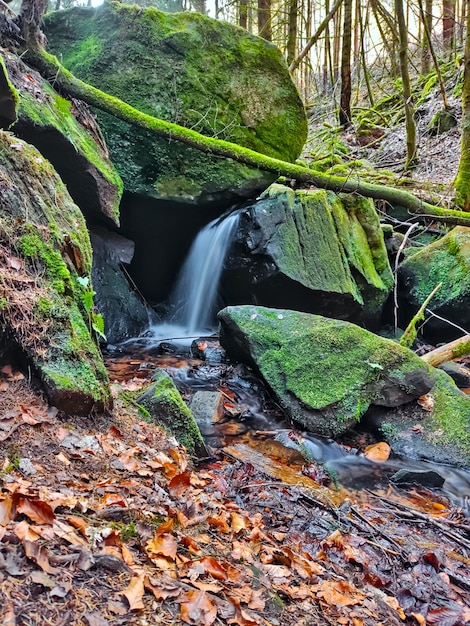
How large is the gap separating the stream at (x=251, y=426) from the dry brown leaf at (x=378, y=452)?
55mm

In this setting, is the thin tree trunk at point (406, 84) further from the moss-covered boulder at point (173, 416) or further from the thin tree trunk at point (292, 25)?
the moss-covered boulder at point (173, 416)

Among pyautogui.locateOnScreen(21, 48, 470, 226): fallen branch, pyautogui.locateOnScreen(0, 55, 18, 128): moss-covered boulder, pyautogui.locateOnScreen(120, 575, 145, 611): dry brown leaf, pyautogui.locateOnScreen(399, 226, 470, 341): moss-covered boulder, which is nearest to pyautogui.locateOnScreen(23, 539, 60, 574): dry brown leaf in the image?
pyautogui.locateOnScreen(120, 575, 145, 611): dry brown leaf

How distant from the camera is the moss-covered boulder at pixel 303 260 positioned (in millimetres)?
7699

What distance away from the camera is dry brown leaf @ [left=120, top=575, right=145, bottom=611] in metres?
1.47

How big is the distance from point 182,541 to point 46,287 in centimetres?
194

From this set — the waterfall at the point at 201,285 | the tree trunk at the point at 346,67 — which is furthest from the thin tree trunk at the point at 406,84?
the waterfall at the point at 201,285

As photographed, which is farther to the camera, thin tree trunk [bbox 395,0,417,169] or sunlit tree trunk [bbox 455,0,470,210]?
thin tree trunk [bbox 395,0,417,169]

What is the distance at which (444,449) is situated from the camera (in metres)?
4.70

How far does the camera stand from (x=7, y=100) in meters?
3.90

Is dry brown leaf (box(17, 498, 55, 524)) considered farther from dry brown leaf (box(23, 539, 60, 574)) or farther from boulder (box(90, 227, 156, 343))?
boulder (box(90, 227, 156, 343))

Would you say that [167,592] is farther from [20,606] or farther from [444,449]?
[444,449]

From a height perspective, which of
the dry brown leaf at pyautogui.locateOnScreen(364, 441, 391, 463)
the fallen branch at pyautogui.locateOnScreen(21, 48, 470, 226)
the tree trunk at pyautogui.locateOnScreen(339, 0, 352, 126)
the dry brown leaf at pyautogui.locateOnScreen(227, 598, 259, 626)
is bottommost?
the dry brown leaf at pyautogui.locateOnScreen(364, 441, 391, 463)

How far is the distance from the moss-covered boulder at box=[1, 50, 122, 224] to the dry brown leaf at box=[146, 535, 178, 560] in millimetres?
4937

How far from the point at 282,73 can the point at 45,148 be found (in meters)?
5.12
